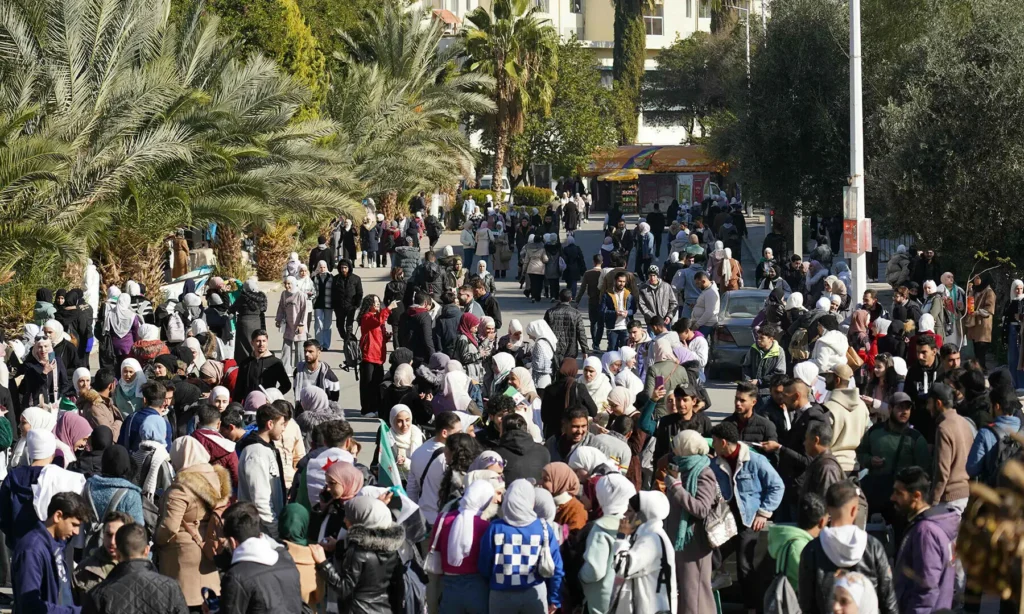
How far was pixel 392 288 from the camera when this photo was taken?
1759cm

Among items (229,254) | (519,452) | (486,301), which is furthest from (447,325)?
(229,254)

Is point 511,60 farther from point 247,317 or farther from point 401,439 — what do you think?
point 401,439

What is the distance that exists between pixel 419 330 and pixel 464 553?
8.10m

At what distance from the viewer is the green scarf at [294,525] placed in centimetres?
769

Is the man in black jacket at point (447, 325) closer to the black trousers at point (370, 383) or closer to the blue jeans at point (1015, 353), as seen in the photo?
the black trousers at point (370, 383)

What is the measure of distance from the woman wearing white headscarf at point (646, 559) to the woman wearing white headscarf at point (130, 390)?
5.98 m

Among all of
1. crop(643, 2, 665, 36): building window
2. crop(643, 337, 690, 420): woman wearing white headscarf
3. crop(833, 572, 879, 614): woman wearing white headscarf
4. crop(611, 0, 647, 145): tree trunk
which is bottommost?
crop(833, 572, 879, 614): woman wearing white headscarf

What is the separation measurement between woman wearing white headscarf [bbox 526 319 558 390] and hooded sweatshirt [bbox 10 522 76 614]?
6337 millimetres

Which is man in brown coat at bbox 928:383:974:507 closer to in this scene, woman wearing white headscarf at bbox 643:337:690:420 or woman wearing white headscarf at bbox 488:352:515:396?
woman wearing white headscarf at bbox 643:337:690:420

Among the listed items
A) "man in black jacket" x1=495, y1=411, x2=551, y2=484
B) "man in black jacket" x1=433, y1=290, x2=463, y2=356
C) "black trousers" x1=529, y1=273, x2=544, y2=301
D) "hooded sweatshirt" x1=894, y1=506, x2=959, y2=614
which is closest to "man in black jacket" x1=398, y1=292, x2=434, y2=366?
"man in black jacket" x1=433, y1=290, x2=463, y2=356

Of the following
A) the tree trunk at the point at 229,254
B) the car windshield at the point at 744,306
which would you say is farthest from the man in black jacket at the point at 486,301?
the tree trunk at the point at 229,254

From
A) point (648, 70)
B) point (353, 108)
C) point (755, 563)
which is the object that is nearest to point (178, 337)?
point (755, 563)

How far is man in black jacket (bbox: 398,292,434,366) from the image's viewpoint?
1518 centimetres

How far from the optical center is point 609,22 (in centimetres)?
9538
